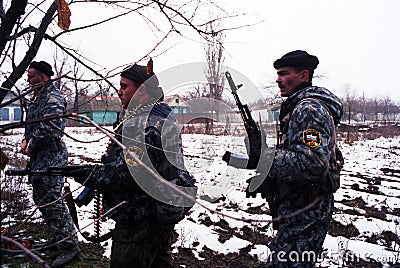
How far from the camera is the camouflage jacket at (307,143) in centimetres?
221

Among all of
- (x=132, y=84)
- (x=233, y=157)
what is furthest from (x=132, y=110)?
(x=233, y=157)

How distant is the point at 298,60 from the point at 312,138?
713 millimetres

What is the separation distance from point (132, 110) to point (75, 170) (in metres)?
0.63

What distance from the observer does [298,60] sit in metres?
2.60

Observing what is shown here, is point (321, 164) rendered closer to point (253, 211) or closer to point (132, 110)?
point (132, 110)

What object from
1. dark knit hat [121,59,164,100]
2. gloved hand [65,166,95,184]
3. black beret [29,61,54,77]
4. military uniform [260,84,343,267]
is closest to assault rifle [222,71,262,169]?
military uniform [260,84,343,267]

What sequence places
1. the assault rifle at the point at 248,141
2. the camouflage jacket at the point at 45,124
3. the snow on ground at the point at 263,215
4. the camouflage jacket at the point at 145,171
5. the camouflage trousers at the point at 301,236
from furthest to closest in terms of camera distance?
the snow on ground at the point at 263,215
the camouflage jacket at the point at 45,124
the assault rifle at the point at 248,141
the camouflage trousers at the point at 301,236
the camouflage jacket at the point at 145,171

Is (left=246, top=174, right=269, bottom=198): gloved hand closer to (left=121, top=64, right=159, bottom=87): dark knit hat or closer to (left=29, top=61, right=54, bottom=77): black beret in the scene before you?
(left=121, top=64, right=159, bottom=87): dark knit hat

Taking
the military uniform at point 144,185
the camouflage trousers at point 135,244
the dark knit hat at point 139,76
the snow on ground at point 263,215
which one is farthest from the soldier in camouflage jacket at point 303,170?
the dark knit hat at point 139,76

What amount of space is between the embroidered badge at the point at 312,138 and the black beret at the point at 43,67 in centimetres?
263

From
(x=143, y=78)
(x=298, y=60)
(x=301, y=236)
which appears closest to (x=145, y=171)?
(x=143, y=78)

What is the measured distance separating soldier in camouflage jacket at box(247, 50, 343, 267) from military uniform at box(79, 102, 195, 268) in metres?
0.69

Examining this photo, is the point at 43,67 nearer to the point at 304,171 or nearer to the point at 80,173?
the point at 80,173

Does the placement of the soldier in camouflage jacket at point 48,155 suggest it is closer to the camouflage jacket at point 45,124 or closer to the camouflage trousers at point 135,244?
the camouflage jacket at point 45,124
